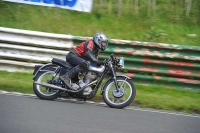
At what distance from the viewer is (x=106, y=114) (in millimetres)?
7695

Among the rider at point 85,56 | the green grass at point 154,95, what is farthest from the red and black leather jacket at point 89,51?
the green grass at point 154,95

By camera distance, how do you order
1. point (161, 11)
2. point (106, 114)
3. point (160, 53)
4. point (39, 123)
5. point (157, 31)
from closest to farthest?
point (39, 123) → point (106, 114) → point (160, 53) → point (157, 31) → point (161, 11)

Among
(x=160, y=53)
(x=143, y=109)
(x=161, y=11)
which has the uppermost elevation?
(x=161, y=11)

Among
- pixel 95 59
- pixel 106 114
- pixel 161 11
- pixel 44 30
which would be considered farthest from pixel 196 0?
pixel 106 114

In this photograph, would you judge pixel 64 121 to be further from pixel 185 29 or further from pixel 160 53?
pixel 185 29

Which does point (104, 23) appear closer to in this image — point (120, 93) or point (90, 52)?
point (90, 52)

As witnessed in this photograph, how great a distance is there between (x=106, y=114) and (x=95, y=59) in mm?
1427

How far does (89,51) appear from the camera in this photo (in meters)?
8.68

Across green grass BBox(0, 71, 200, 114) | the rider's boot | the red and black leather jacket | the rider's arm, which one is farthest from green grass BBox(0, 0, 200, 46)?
the rider's boot

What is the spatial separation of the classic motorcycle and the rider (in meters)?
0.14

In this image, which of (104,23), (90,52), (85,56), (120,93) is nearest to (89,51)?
(90,52)

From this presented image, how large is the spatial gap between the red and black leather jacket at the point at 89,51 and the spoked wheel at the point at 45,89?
77 cm

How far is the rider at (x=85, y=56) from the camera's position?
870 cm

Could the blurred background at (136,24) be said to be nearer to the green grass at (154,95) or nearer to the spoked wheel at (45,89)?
the green grass at (154,95)
